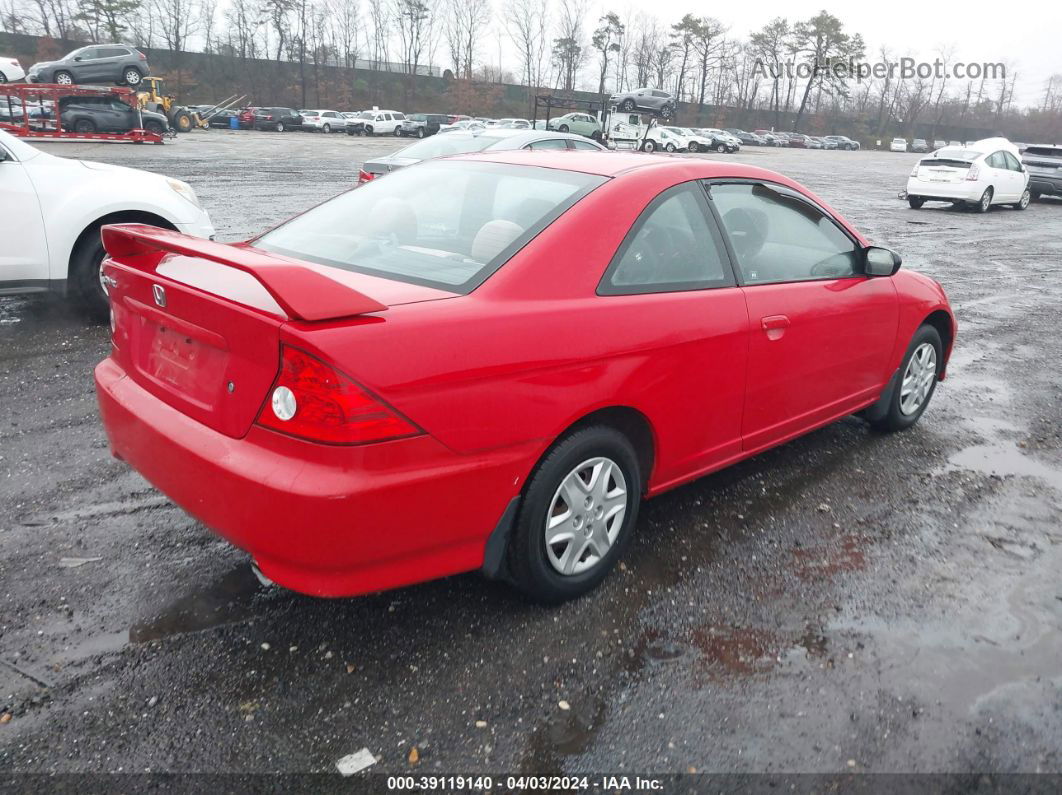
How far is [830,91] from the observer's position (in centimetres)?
10250

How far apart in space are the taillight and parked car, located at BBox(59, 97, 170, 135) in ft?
97.8

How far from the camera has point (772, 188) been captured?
395cm

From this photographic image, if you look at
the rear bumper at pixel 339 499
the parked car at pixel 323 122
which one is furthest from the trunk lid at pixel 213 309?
the parked car at pixel 323 122

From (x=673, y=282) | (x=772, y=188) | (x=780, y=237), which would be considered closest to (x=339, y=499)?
(x=673, y=282)

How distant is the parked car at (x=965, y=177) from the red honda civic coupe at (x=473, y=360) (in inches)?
707

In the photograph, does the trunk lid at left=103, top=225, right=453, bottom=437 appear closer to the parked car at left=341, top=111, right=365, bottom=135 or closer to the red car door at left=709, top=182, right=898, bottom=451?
the red car door at left=709, top=182, right=898, bottom=451

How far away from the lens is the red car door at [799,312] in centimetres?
356

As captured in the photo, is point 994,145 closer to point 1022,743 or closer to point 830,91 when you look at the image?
point 1022,743

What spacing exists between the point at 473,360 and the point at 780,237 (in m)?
2.03

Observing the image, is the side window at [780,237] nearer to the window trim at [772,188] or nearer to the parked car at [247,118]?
the window trim at [772,188]

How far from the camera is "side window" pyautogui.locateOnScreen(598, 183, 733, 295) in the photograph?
3035 millimetres

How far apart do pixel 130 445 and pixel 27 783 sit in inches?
43.1

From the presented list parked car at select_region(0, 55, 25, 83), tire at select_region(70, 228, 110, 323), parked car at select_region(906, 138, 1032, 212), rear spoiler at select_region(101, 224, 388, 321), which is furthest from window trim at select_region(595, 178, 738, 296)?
parked car at select_region(0, 55, 25, 83)

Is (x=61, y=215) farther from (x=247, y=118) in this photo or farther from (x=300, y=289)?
(x=247, y=118)
